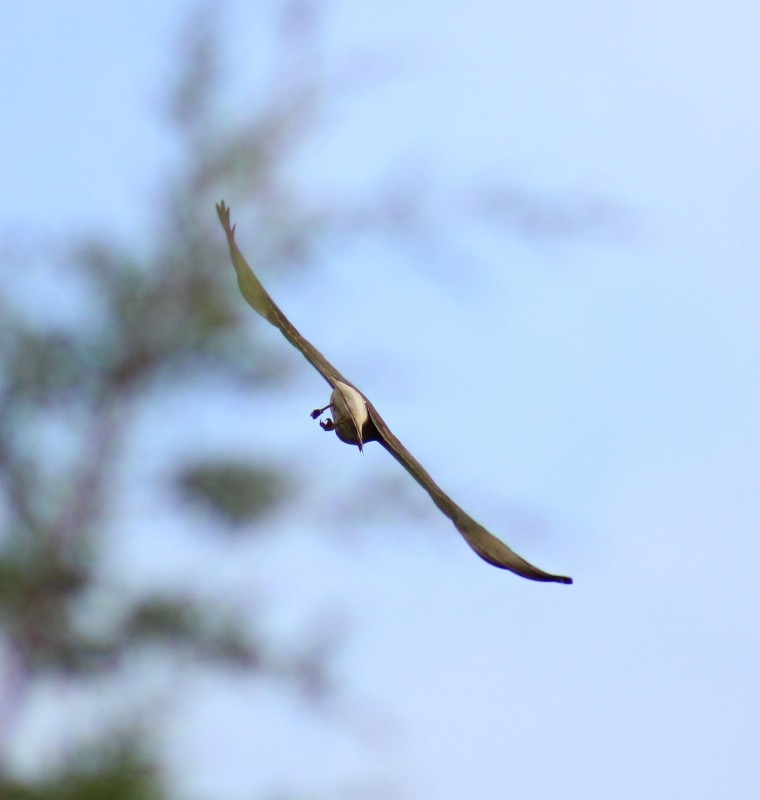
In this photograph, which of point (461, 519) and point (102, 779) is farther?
point (102, 779)

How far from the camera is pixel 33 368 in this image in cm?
1434

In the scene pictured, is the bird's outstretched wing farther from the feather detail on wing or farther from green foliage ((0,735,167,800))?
green foliage ((0,735,167,800))

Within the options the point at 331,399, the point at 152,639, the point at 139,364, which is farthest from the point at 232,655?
the point at 331,399

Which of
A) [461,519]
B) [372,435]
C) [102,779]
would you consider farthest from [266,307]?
[102,779]

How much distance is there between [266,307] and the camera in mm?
1822

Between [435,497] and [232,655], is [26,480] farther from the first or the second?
[435,497]

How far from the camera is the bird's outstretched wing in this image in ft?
4.74

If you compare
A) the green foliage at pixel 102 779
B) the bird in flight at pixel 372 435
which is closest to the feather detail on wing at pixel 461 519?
the bird in flight at pixel 372 435

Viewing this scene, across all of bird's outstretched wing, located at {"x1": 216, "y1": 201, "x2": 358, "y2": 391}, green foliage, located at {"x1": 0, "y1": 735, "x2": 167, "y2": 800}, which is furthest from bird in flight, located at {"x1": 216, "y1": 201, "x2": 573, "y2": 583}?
green foliage, located at {"x1": 0, "y1": 735, "x2": 167, "y2": 800}

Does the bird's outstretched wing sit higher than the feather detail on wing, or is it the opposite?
the bird's outstretched wing

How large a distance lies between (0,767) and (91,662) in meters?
1.45

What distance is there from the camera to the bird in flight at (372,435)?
4.60ft

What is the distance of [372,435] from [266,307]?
33cm

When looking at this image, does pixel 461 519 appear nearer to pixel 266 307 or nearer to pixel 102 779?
pixel 266 307
